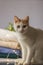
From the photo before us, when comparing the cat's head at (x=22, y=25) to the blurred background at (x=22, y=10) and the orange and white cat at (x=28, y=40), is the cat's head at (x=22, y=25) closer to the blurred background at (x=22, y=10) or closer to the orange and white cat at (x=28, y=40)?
the orange and white cat at (x=28, y=40)

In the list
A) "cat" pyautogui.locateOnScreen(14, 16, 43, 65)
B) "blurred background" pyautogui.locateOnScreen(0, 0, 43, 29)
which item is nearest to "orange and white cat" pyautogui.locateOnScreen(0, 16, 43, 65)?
"cat" pyautogui.locateOnScreen(14, 16, 43, 65)

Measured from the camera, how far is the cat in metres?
0.91

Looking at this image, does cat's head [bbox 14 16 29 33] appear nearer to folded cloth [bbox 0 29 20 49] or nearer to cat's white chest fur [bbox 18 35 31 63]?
cat's white chest fur [bbox 18 35 31 63]

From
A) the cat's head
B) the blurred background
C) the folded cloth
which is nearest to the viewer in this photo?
the cat's head

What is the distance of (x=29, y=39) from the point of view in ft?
3.01

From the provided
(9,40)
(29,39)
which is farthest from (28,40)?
(9,40)

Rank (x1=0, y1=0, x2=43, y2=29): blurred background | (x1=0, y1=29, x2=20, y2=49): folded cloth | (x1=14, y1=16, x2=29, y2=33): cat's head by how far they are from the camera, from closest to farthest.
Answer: (x1=14, y1=16, x2=29, y2=33): cat's head
(x1=0, y1=29, x2=20, y2=49): folded cloth
(x1=0, y1=0, x2=43, y2=29): blurred background

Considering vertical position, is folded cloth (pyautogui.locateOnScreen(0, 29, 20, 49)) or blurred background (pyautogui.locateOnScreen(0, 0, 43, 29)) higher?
blurred background (pyautogui.locateOnScreen(0, 0, 43, 29))

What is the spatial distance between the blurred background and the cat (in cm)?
74

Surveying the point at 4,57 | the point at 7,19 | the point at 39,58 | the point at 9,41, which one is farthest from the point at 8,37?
the point at 7,19

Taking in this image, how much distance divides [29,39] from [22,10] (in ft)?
2.72

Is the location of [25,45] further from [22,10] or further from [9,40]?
[22,10]

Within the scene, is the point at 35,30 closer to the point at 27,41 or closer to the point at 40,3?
the point at 27,41

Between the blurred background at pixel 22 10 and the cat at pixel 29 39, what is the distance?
0.74 meters
